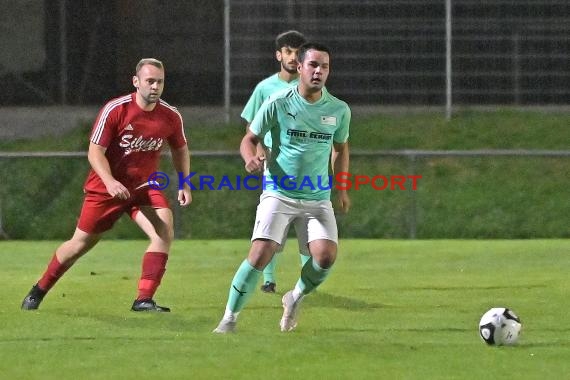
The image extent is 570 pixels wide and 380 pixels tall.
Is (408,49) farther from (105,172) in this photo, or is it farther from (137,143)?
(105,172)

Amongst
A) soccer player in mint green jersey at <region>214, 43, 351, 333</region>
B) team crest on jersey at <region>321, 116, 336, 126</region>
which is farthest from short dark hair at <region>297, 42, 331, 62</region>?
team crest on jersey at <region>321, 116, 336, 126</region>

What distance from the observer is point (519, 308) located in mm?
10945

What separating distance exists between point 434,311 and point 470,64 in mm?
9782

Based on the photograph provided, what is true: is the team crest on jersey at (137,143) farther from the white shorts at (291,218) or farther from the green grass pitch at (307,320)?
the white shorts at (291,218)

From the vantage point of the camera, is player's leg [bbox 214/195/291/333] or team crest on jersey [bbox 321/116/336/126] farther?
team crest on jersey [bbox 321/116/336/126]

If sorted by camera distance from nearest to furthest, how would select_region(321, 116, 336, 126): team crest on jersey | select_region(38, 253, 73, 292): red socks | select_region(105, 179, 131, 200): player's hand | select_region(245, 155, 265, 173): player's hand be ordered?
select_region(245, 155, 265, 173): player's hand, select_region(321, 116, 336, 126): team crest on jersey, select_region(105, 179, 131, 200): player's hand, select_region(38, 253, 73, 292): red socks

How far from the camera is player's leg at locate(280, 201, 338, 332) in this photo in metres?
9.43

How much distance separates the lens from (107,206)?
1084cm

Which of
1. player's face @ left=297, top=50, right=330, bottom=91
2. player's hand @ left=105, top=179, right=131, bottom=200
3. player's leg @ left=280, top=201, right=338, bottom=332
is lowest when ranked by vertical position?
player's leg @ left=280, top=201, right=338, bottom=332

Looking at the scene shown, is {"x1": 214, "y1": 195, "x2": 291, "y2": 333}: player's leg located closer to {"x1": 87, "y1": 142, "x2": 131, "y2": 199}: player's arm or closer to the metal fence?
{"x1": 87, "y1": 142, "x2": 131, "y2": 199}: player's arm

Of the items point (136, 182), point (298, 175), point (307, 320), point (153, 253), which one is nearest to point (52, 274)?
point (153, 253)

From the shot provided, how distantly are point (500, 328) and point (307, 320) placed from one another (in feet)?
6.16

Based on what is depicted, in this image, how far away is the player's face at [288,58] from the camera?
1166 cm

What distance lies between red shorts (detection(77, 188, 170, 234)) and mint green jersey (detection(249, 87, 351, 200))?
5.11ft
